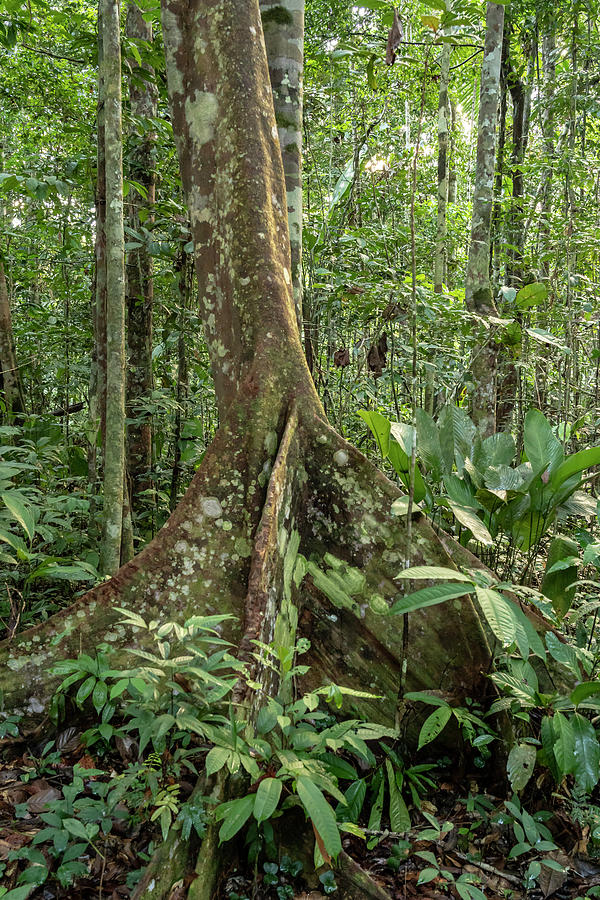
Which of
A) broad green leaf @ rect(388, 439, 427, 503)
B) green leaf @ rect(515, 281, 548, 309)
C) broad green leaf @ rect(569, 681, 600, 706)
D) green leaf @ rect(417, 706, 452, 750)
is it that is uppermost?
green leaf @ rect(515, 281, 548, 309)

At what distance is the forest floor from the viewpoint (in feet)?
5.40

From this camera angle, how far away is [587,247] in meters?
4.98

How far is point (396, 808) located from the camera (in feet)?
6.43

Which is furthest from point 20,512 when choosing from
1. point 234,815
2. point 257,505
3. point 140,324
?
point 140,324

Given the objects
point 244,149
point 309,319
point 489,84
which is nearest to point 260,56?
point 244,149

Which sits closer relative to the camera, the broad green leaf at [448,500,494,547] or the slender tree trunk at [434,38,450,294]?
Result: the broad green leaf at [448,500,494,547]

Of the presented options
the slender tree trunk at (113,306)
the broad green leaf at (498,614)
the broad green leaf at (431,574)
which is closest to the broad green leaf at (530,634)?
the broad green leaf at (498,614)

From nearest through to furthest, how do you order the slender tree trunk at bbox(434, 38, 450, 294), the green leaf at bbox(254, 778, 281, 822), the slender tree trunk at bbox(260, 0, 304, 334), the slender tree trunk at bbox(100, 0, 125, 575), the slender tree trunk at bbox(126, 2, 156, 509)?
the green leaf at bbox(254, 778, 281, 822) < the slender tree trunk at bbox(100, 0, 125, 575) < the slender tree trunk at bbox(260, 0, 304, 334) < the slender tree trunk at bbox(126, 2, 156, 509) < the slender tree trunk at bbox(434, 38, 450, 294)

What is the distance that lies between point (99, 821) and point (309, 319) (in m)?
3.55

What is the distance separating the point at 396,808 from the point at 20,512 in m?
1.72

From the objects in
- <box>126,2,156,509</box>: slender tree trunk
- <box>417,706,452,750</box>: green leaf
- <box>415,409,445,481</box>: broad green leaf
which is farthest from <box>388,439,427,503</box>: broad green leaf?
<box>126,2,156,509</box>: slender tree trunk

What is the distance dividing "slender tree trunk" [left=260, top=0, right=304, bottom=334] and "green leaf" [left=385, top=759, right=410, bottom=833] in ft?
8.24

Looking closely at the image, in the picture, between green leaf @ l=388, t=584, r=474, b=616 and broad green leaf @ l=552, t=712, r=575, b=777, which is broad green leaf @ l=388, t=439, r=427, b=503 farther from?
broad green leaf @ l=552, t=712, r=575, b=777

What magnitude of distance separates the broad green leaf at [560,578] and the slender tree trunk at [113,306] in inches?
77.6
